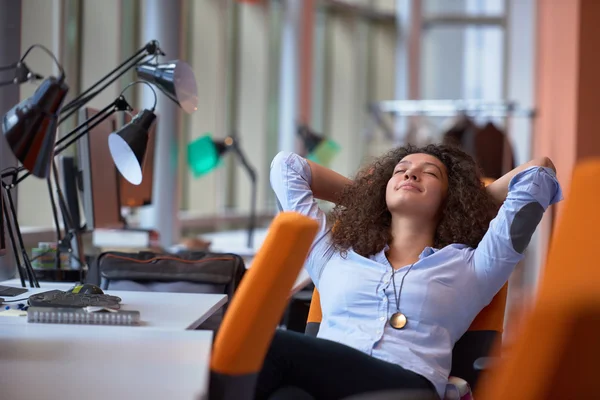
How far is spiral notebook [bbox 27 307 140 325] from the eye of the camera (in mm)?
1797

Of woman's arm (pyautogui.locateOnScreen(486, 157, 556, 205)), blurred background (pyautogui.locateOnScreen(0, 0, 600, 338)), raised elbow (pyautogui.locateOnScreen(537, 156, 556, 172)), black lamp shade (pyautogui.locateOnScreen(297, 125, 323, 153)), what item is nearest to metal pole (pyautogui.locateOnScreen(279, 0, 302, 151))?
blurred background (pyautogui.locateOnScreen(0, 0, 600, 338))

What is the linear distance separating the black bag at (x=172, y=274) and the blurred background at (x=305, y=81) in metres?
0.41

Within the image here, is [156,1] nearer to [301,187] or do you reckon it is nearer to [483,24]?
[301,187]

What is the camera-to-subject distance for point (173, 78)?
8.02ft

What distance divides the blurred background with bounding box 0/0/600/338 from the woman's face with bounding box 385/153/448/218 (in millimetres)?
791

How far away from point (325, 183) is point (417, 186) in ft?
1.28

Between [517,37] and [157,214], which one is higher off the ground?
[517,37]

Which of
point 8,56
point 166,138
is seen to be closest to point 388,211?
point 8,56

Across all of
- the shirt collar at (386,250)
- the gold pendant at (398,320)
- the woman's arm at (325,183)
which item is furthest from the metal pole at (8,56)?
the gold pendant at (398,320)

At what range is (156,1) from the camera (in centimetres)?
462

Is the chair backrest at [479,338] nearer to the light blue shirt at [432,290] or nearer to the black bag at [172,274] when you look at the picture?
the light blue shirt at [432,290]

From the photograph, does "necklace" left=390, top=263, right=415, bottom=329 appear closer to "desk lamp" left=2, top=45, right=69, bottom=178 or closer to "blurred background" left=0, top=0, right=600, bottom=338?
"blurred background" left=0, top=0, right=600, bottom=338

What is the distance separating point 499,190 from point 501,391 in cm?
153

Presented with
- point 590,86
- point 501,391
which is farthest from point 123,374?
point 590,86
